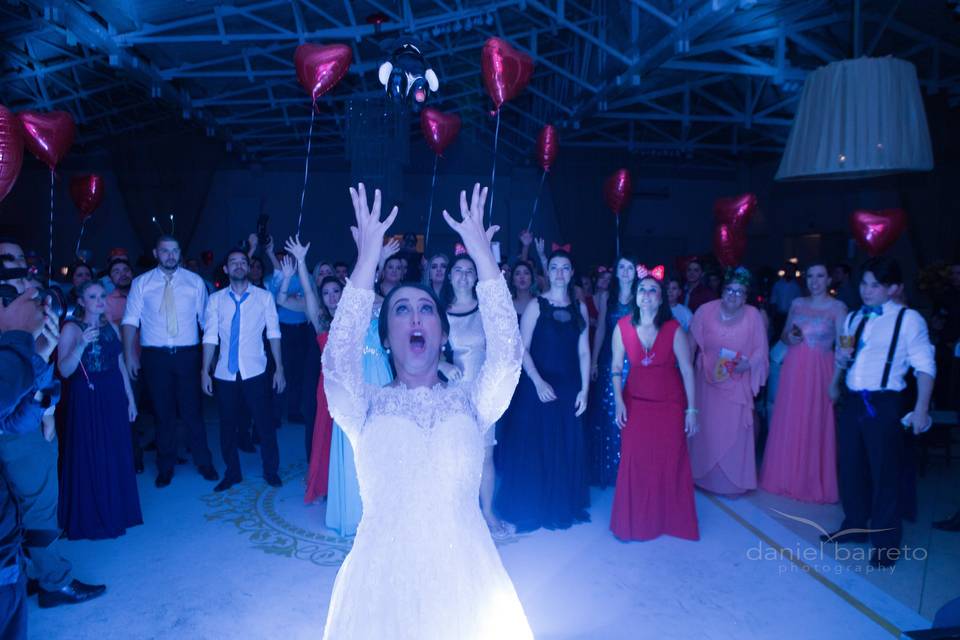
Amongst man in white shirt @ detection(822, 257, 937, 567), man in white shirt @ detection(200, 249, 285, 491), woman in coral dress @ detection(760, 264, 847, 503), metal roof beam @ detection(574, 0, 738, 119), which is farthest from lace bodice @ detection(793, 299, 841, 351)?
man in white shirt @ detection(200, 249, 285, 491)

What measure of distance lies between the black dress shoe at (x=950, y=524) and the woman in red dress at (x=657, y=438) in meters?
1.59

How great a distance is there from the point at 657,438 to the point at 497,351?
7.86 ft

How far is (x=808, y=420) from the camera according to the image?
4375 millimetres

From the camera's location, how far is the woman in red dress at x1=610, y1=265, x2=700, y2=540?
145 inches

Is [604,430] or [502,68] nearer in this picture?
[604,430]

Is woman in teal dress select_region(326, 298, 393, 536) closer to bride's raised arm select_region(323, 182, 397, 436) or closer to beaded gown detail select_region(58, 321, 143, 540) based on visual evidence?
beaded gown detail select_region(58, 321, 143, 540)

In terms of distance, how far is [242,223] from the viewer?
1466 centimetres

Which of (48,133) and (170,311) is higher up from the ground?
(48,133)

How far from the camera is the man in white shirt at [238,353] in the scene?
437cm

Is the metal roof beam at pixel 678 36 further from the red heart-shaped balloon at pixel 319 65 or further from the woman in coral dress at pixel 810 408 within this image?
the red heart-shaped balloon at pixel 319 65

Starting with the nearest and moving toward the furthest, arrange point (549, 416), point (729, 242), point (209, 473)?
point (549, 416) < point (209, 473) < point (729, 242)

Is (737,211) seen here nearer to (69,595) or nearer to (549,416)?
(549,416)

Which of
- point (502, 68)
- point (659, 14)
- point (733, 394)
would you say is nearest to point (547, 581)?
point (733, 394)

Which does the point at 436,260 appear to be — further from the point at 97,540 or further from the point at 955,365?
the point at 955,365
